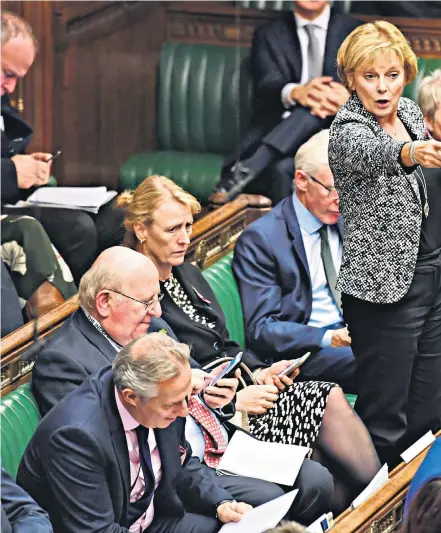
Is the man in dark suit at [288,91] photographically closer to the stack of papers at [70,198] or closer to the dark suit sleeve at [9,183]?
the stack of papers at [70,198]

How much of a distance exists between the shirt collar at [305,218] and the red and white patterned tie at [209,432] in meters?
0.88

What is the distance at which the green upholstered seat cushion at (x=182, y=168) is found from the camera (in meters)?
5.55

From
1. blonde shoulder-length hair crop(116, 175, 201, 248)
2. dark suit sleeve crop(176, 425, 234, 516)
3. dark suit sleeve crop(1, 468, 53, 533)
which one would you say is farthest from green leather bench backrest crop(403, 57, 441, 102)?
dark suit sleeve crop(1, 468, 53, 533)

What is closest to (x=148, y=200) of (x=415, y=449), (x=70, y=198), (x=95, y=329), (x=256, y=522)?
(x=95, y=329)

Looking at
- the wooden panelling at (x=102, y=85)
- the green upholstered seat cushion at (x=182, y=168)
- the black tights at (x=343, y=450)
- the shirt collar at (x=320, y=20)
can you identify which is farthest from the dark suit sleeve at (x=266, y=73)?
the black tights at (x=343, y=450)

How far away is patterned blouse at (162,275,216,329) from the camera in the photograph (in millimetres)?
4590

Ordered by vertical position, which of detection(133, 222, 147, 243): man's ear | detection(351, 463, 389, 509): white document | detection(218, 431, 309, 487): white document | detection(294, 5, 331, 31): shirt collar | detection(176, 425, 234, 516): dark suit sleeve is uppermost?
detection(294, 5, 331, 31): shirt collar

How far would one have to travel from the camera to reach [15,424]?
4.04 meters

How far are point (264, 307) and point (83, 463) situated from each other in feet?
4.42

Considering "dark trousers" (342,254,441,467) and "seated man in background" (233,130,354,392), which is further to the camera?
"seated man in background" (233,130,354,392)

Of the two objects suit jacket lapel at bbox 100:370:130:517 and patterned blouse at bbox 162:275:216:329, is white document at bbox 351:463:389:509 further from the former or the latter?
suit jacket lapel at bbox 100:370:130:517

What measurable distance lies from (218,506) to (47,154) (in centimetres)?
180

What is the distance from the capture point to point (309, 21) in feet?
18.3

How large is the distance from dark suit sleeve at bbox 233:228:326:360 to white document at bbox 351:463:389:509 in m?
0.55
